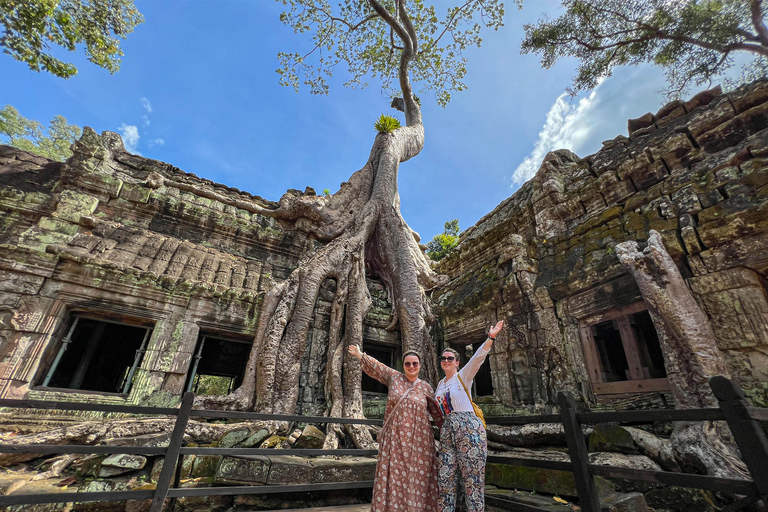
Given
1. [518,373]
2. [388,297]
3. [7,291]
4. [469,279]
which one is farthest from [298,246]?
[518,373]

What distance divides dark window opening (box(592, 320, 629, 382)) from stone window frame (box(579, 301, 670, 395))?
0.07m

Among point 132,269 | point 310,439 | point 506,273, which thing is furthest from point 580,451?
point 132,269

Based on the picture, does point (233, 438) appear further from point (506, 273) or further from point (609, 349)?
point (609, 349)

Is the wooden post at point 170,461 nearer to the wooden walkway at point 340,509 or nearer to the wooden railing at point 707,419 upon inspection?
the wooden walkway at point 340,509

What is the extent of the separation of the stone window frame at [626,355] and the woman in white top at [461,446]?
2148 mm

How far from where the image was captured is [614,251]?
12.0ft

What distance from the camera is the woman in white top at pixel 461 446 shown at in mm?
1951

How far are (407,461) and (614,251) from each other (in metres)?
3.20

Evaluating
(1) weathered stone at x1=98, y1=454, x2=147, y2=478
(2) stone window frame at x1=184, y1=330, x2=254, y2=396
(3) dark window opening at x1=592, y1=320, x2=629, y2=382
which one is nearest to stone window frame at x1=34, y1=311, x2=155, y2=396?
(2) stone window frame at x1=184, y1=330, x2=254, y2=396

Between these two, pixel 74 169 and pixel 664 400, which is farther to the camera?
pixel 74 169

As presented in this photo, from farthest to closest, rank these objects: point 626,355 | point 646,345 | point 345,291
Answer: point 345,291
point 646,345
point 626,355

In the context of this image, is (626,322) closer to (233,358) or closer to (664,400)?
(664,400)

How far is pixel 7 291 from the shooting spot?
422 centimetres

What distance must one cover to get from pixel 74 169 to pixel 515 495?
303 inches
